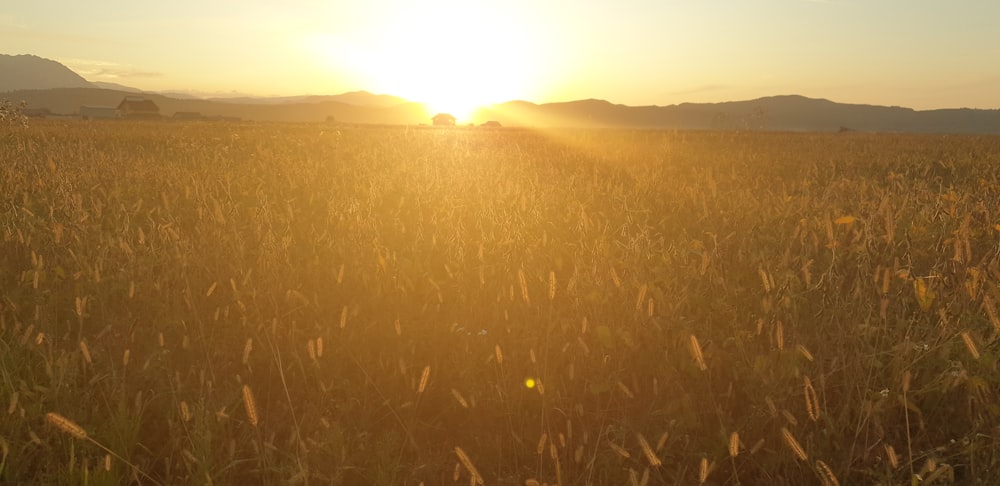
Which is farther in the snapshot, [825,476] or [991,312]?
[991,312]

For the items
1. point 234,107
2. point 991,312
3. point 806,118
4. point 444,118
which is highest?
point 806,118

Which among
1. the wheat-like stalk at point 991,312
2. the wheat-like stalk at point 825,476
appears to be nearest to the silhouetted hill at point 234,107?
the wheat-like stalk at point 991,312

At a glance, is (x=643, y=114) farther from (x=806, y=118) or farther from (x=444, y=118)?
(x=444, y=118)

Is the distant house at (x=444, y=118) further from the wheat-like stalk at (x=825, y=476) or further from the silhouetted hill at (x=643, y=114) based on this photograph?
the wheat-like stalk at (x=825, y=476)

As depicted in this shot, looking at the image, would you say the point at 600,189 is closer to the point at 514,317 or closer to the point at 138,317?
the point at 514,317

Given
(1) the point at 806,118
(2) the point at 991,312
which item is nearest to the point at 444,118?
(2) the point at 991,312

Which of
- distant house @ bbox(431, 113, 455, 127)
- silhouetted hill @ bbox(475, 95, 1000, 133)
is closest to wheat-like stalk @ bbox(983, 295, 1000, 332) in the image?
distant house @ bbox(431, 113, 455, 127)

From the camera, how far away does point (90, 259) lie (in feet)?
12.2

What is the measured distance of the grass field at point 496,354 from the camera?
6.66 feet

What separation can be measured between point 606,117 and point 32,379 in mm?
195053

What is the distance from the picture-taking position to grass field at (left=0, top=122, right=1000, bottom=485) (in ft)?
6.66

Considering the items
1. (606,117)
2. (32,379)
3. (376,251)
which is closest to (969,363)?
(376,251)

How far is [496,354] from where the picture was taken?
2.54 m

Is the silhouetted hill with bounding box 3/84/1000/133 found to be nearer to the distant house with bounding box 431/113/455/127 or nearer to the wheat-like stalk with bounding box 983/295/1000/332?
the distant house with bounding box 431/113/455/127
